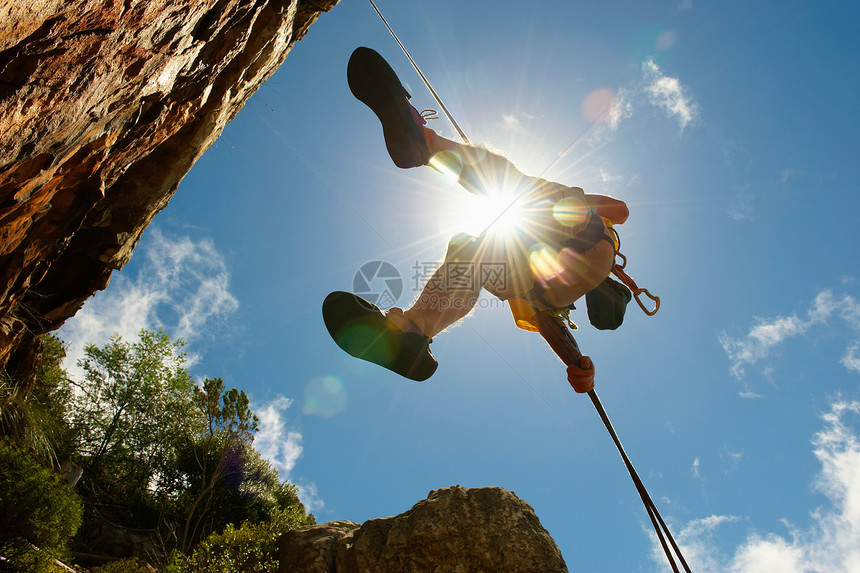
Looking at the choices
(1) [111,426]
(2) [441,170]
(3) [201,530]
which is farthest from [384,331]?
(1) [111,426]

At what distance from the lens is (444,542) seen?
206 inches

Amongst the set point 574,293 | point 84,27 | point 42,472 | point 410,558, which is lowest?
point 410,558

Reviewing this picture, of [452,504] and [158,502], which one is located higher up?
[158,502]

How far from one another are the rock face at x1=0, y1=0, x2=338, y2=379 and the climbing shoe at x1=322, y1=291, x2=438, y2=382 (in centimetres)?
135

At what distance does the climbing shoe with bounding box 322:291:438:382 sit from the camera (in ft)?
7.20

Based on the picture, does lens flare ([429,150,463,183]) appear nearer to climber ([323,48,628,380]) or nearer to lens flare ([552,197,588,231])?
climber ([323,48,628,380])

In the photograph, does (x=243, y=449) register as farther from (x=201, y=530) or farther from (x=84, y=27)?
(x=84, y=27)

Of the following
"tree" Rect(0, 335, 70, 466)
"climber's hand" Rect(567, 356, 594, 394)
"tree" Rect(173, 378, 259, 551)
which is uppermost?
"tree" Rect(173, 378, 259, 551)

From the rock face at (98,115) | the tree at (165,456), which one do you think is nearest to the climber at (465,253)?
the rock face at (98,115)

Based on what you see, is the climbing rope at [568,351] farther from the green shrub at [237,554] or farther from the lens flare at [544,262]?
→ the green shrub at [237,554]

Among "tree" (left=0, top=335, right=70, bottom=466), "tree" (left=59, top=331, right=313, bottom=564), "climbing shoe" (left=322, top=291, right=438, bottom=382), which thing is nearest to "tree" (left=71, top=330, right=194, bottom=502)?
Answer: "tree" (left=59, top=331, right=313, bottom=564)

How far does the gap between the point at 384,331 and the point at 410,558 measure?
4.43 m

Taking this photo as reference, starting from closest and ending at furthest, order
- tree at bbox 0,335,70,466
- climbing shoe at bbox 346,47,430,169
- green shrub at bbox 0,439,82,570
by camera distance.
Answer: climbing shoe at bbox 346,47,430,169 → tree at bbox 0,335,70,466 → green shrub at bbox 0,439,82,570

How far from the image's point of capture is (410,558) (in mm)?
5207
